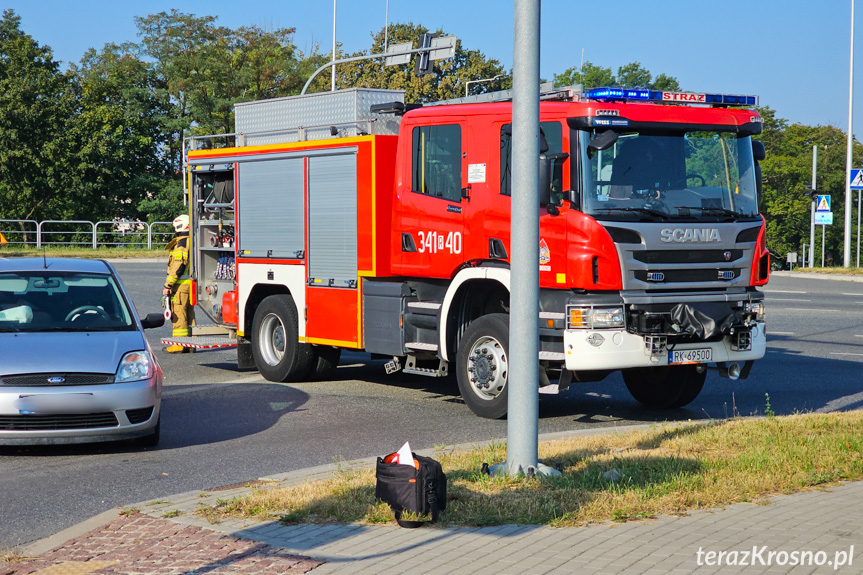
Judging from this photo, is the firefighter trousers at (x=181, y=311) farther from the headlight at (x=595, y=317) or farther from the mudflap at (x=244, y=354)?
the headlight at (x=595, y=317)

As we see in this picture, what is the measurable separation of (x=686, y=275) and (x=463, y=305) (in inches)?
89.0

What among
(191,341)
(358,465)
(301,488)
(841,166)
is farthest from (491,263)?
(841,166)

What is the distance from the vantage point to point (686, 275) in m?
9.81

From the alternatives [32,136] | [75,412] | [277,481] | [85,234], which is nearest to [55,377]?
[75,412]

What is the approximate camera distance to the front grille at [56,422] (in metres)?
8.16

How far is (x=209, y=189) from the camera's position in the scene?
14.7 metres

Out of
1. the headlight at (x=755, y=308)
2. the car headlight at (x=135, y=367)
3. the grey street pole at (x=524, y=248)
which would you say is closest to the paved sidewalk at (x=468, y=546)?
the grey street pole at (x=524, y=248)

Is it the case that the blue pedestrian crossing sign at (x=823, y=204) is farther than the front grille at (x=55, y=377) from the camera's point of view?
Yes

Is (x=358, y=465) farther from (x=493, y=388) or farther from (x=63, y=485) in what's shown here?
(x=493, y=388)

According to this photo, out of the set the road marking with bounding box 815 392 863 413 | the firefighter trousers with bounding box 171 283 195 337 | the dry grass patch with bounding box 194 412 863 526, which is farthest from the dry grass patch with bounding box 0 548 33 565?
the firefighter trousers with bounding box 171 283 195 337

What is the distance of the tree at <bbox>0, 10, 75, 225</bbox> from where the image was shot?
49.2 meters

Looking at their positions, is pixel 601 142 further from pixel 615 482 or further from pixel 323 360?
pixel 323 360

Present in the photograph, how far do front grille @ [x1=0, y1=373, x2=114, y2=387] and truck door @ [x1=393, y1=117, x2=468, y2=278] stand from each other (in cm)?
370

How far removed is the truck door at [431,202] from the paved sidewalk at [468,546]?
495 cm
